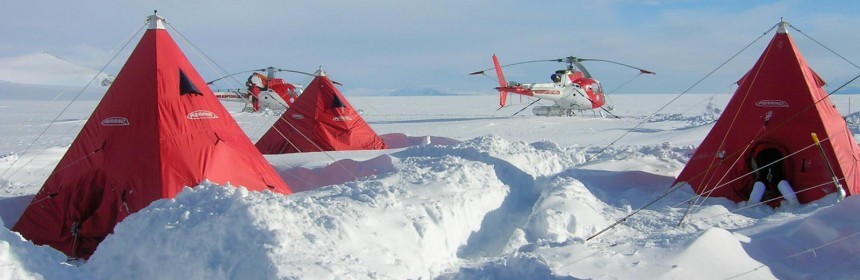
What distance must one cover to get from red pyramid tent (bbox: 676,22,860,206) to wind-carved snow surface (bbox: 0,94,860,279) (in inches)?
17.3

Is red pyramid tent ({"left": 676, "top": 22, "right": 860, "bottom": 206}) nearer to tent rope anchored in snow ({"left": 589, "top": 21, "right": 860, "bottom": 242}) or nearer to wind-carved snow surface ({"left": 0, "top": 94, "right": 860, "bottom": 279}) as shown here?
tent rope anchored in snow ({"left": 589, "top": 21, "right": 860, "bottom": 242})

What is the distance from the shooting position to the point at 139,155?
6801mm

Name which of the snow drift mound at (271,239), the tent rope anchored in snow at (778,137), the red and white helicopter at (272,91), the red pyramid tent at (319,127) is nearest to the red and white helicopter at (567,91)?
the red and white helicopter at (272,91)

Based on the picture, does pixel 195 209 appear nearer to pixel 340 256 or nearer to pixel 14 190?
pixel 340 256

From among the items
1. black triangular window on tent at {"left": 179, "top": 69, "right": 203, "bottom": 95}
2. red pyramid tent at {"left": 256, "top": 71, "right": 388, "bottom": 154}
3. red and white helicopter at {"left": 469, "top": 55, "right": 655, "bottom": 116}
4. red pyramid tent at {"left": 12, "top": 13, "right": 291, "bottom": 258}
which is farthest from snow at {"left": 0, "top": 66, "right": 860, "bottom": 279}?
red and white helicopter at {"left": 469, "top": 55, "right": 655, "bottom": 116}

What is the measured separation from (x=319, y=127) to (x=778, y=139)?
27.6 feet

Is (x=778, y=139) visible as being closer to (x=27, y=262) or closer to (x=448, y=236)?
(x=448, y=236)

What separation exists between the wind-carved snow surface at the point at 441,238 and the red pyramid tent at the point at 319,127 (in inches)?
224

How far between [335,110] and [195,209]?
9250 mm

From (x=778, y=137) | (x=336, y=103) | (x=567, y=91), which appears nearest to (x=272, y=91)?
(x=567, y=91)

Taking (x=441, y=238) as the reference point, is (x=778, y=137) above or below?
above

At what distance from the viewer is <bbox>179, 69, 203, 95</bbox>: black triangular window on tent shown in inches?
288

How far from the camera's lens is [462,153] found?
33.8ft

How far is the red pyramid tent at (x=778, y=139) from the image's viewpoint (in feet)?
25.8
